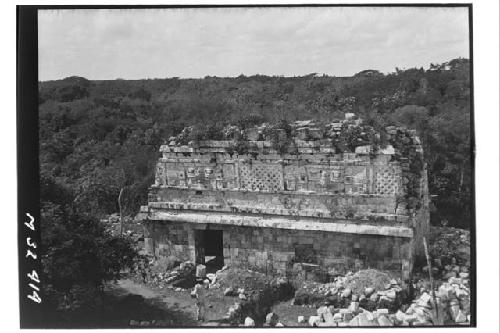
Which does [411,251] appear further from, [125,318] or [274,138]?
[125,318]

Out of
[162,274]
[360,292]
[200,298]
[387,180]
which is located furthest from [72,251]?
[387,180]

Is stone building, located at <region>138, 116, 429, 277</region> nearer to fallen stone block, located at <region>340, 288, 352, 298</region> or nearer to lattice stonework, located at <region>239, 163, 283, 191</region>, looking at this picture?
lattice stonework, located at <region>239, 163, 283, 191</region>

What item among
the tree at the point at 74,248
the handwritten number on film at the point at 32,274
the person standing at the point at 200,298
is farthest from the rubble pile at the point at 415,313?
the handwritten number on film at the point at 32,274

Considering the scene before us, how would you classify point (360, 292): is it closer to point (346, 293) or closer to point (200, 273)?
point (346, 293)

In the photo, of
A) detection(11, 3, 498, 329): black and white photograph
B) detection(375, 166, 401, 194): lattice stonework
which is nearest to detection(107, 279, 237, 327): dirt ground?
detection(11, 3, 498, 329): black and white photograph

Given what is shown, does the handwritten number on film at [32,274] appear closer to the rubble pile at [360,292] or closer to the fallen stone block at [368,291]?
the rubble pile at [360,292]

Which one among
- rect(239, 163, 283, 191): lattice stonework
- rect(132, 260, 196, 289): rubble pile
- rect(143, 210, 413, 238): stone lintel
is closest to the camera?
rect(143, 210, 413, 238): stone lintel

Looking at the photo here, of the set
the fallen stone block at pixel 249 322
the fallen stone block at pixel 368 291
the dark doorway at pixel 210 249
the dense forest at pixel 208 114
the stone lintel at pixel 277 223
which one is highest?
the dense forest at pixel 208 114
